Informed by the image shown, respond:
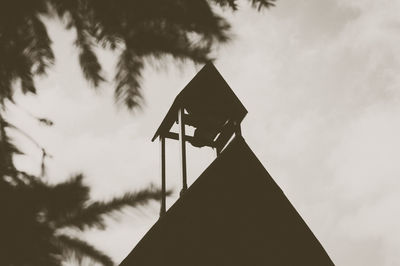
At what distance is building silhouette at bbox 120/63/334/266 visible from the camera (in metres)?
5.66

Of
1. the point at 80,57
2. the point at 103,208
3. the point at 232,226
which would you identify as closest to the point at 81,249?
the point at 103,208

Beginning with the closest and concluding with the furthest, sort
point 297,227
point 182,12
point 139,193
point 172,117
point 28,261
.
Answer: point 28,261 → point 139,193 → point 182,12 → point 297,227 → point 172,117

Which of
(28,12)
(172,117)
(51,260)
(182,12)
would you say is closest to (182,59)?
(182,12)

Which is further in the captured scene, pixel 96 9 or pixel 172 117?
pixel 172 117

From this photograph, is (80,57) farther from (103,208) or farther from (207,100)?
(207,100)

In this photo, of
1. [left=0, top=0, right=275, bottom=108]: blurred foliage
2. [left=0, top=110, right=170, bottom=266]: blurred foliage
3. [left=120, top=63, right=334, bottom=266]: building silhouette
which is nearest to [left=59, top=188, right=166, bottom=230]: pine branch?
[left=0, top=110, right=170, bottom=266]: blurred foliage

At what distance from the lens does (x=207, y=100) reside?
28.4 feet

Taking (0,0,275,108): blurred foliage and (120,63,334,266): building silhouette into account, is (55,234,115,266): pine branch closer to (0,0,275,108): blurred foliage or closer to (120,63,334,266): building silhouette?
(0,0,275,108): blurred foliage

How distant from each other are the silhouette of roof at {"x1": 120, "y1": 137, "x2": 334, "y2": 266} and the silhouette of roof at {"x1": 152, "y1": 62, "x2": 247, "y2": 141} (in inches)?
57.0

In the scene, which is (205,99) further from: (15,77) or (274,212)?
(15,77)

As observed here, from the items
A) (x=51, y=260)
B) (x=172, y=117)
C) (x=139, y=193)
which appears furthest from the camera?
(x=172, y=117)

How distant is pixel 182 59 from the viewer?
1.93m

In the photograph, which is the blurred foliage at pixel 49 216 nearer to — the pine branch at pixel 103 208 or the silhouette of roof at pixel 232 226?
the pine branch at pixel 103 208

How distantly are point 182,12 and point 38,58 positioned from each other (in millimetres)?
886
